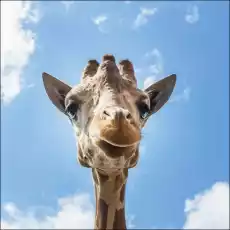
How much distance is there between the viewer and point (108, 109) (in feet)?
12.8

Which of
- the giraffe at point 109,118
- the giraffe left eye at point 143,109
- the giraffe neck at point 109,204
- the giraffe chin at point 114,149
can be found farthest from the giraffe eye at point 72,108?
the giraffe chin at point 114,149

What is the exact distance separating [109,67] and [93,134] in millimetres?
1344

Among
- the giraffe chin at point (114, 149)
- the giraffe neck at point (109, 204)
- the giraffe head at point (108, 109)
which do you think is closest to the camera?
the giraffe head at point (108, 109)

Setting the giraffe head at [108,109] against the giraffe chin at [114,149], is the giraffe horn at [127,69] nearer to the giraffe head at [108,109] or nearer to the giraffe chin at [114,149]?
the giraffe head at [108,109]

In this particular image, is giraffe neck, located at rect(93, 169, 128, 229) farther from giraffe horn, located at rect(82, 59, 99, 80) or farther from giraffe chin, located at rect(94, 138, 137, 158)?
giraffe chin, located at rect(94, 138, 137, 158)

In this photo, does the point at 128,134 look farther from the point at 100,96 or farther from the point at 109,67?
the point at 109,67

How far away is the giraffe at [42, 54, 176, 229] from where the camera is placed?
3656mm

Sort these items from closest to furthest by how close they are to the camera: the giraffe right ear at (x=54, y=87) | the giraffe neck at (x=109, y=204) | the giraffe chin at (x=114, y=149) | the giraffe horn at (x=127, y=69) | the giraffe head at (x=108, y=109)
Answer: the giraffe head at (x=108, y=109)
the giraffe chin at (x=114, y=149)
the giraffe neck at (x=109, y=204)
the giraffe horn at (x=127, y=69)
the giraffe right ear at (x=54, y=87)

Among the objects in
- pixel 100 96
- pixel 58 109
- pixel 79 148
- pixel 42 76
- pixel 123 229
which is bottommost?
pixel 123 229

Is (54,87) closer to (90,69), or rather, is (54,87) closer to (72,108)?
(90,69)

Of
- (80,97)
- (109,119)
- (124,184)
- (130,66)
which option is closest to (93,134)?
(109,119)

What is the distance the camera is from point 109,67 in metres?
5.04

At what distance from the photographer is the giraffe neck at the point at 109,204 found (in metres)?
5.69

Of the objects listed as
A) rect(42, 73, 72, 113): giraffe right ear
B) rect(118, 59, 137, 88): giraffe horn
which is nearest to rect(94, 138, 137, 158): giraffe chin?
rect(118, 59, 137, 88): giraffe horn
